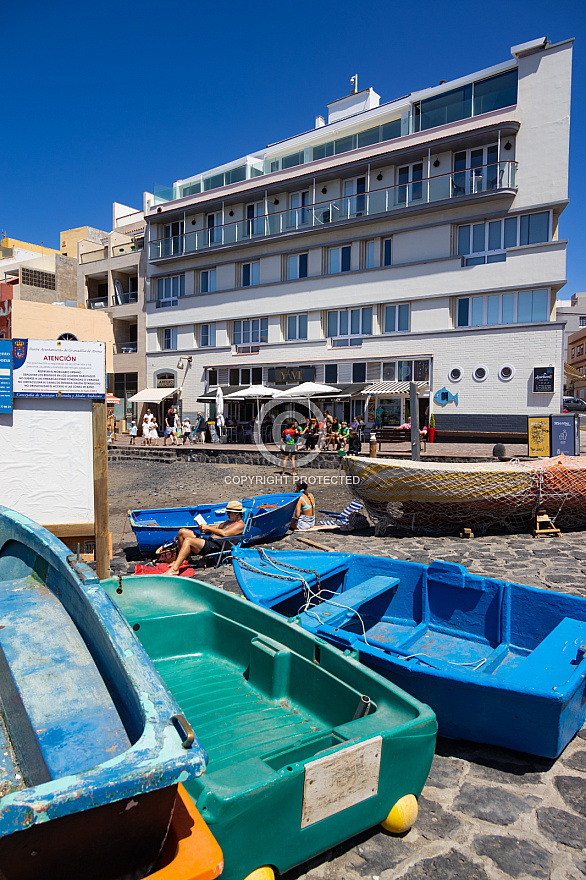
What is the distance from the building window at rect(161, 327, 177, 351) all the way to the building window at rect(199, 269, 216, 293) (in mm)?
3149

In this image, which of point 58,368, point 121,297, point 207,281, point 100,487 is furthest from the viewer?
point 121,297

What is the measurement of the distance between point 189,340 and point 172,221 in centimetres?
779

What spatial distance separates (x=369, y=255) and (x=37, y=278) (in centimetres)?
2635

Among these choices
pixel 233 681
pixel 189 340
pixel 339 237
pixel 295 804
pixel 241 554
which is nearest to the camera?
pixel 295 804

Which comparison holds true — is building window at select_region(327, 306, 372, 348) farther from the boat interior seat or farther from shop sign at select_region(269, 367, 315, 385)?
the boat interior seat

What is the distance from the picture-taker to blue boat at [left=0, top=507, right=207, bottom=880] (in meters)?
1.65

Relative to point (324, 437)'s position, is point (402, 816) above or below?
below

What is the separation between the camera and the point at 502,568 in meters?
7.97

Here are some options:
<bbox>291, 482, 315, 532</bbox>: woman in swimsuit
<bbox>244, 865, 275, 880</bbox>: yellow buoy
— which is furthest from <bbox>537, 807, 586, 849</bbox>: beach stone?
<bbox>291, 482, 315, 532</bbox>: woman in swimsuit

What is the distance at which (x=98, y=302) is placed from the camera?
37719 mm

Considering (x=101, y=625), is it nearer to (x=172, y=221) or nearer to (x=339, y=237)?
(x=339, y=237)

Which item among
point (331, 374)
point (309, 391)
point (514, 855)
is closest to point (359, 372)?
point (331, 374)

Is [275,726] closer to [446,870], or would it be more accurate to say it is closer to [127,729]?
[446,870]

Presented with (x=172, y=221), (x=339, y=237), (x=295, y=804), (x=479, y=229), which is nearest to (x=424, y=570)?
(x=295, y=804)
